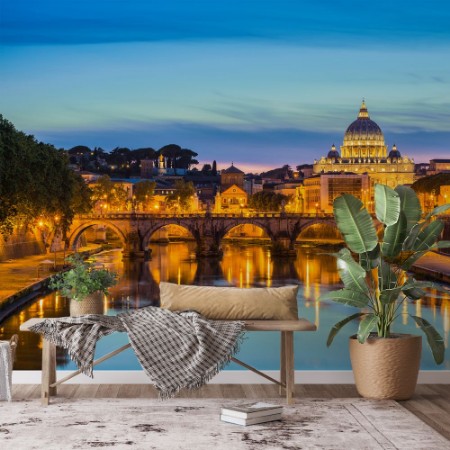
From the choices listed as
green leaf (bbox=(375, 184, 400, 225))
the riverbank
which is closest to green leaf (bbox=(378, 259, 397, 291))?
green leaf (bbox=(375, 184, 400, 225))

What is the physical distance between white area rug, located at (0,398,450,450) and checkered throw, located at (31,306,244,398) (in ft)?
0.72

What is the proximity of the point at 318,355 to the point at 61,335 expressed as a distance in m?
12.2

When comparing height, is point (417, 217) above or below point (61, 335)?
above

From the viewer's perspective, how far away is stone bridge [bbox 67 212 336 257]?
56031 mm

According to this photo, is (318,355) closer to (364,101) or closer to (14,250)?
(14,250)

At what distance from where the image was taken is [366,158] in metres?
124

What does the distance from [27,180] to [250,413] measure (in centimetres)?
2063

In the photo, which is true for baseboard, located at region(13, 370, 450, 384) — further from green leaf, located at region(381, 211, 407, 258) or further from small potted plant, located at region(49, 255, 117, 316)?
green leaf, located at region(381, 211, 407, 258)

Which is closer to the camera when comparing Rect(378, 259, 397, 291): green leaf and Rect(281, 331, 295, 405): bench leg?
Rect(281, 331, 295, 405): bench leg

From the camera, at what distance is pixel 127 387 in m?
6.80

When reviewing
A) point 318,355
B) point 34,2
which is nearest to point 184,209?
point 318,355

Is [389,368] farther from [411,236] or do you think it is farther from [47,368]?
[47,368]

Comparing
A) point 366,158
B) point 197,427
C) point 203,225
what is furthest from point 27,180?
point 366,158

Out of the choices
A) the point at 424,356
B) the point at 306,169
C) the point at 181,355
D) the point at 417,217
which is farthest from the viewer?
the point at 306,169
